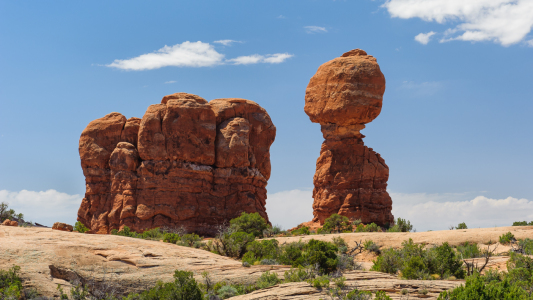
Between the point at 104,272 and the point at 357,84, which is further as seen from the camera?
the point at 357,84

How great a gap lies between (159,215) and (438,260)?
2377 cm

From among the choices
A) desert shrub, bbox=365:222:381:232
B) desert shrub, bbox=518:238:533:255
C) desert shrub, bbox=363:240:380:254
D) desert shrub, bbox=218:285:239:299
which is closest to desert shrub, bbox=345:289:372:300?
desert shrub, bbox=218:285:239:299

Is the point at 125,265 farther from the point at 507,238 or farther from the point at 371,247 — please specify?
the point at 507,238

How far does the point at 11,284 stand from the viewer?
1694 centimetres

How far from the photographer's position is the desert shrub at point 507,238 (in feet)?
92.4

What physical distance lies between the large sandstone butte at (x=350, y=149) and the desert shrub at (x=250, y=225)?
23.9 ft

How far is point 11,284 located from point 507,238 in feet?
76.3

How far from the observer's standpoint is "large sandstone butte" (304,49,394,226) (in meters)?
41.7

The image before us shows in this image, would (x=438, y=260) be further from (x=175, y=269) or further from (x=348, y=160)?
(x=348, y=160)

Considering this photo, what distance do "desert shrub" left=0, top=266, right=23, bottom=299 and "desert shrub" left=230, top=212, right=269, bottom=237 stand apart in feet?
A: 62.2

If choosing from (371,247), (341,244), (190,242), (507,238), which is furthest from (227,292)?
(507,238)

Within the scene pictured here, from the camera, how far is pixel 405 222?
132ft

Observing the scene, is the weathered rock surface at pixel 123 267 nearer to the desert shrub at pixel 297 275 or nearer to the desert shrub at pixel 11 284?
the desert shrub at pixel 11 284

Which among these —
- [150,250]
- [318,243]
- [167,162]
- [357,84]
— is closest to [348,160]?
[357,84]
